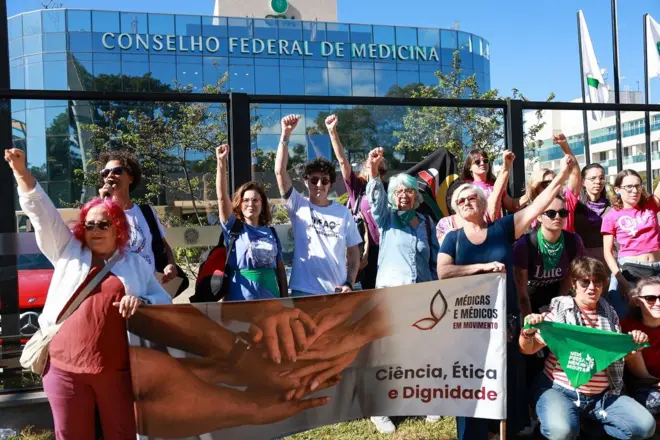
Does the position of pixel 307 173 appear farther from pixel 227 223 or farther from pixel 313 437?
pixel 313 437

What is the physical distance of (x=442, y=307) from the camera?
3.88 metres

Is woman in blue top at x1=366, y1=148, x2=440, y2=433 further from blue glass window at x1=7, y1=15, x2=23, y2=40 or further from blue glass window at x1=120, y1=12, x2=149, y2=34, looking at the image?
blue glass window at x1=120, y1=12, x2=149, y2=34

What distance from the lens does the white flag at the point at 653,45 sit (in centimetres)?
1104

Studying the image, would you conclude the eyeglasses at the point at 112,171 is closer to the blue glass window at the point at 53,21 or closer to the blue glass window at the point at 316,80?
the blue glass window at the point at 316,80

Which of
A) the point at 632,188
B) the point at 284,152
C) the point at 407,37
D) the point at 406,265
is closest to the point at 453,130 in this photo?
the point at 632,188

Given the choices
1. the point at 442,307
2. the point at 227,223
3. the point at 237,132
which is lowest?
the point at 442,307

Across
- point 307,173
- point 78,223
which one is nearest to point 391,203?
point 307,173

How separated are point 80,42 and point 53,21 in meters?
2.08

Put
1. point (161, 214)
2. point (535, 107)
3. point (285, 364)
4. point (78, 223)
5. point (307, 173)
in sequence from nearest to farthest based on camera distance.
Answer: point (78, 223), point (285, 364), point (307, 173), point (161, 214), point (535, 107)

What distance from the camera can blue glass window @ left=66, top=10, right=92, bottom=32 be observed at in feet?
140

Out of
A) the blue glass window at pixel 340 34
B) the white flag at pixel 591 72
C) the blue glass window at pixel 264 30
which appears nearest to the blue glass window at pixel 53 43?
the blue glass window at pixel 264 30

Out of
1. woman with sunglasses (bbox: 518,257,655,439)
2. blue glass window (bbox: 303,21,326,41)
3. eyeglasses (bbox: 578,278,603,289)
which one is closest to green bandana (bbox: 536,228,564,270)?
woman with sunglasses (bbox: 518,257,655,439)

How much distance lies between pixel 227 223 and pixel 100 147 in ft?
4.61

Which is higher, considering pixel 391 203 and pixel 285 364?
pixel 391 203
